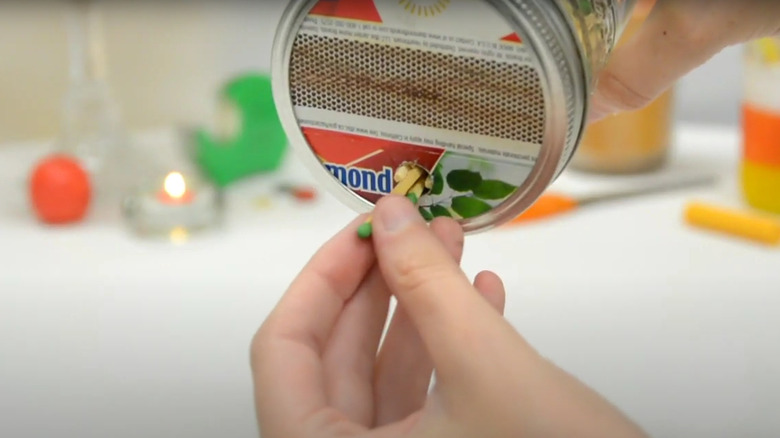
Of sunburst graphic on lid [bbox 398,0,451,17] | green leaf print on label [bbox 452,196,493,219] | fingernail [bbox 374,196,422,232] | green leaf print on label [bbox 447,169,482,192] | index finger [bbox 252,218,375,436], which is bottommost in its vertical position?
index finger [bbox 252,218,375,436]

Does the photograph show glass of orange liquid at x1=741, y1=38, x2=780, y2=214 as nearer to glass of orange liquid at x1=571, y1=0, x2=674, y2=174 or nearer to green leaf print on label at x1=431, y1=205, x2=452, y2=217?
glass of orange liquid at x1=571, y1=0, x2=674, y2=174

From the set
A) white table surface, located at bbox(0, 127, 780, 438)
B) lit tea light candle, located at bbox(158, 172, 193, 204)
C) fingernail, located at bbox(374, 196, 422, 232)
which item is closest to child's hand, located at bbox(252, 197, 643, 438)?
fingernail, located at bbox(374, 196, 422, 232)

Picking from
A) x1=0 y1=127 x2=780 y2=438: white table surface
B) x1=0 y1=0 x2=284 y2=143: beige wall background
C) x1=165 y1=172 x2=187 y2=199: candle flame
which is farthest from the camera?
x1=0 y1=0 x2=284 y2=143: beige wall background

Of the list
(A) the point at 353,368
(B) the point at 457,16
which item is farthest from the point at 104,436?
(B) the point at 457,16

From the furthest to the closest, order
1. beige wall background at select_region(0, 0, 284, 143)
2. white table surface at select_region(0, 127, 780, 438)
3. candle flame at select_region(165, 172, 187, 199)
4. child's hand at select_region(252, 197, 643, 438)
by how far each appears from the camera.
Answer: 1. beige wall background at select_region(0, 0, 284, 143)
2. candle flame at select_region(165, 172, 187, 199)
3. white table surface at select_region(0, 127, 780, 438)
4. child's hand at select_region(252, 197, 643, 438)

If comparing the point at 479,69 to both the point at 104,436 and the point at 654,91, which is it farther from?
the point at 104,436

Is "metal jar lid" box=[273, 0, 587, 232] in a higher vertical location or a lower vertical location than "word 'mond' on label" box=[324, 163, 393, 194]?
higher

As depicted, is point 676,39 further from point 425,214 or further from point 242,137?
point 242,137

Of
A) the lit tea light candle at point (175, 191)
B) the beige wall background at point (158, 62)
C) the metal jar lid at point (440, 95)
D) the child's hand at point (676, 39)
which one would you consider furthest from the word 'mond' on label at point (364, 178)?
the beige wall background at point (158, 62)

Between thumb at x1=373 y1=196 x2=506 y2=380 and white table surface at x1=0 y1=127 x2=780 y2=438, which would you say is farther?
white table surface at x1=0 y1=127 x2=780 y2=438
